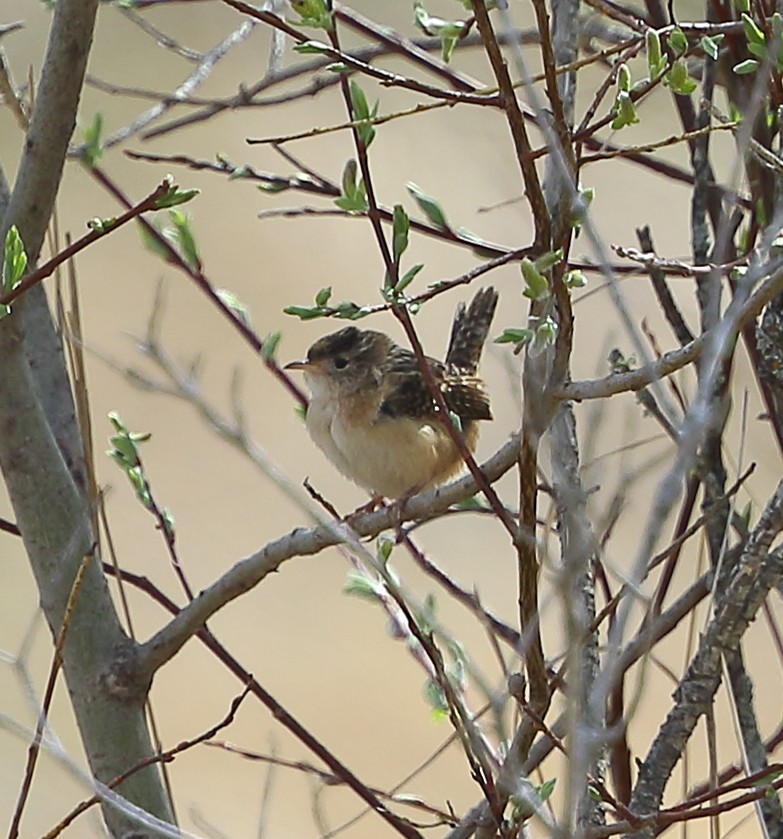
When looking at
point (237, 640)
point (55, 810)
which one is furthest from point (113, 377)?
point (55, 810)

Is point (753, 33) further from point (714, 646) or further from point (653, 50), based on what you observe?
point (714, 646)

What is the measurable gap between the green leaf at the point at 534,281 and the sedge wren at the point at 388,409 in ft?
6.07

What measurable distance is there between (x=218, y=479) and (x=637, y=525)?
2.49 metres

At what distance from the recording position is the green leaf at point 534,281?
4.48ft

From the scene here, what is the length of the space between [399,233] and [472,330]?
237cm

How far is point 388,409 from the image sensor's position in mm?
3516

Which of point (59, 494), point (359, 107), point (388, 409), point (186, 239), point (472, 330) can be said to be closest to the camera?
point (359, 107)

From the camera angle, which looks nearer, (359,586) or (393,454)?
(359,586)

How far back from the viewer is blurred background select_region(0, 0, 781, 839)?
5.66 metres

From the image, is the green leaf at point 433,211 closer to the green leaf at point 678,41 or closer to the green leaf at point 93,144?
the green leaf at point 678,41

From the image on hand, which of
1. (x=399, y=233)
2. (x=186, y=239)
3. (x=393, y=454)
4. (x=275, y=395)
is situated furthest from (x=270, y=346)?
(x=275, y=395)

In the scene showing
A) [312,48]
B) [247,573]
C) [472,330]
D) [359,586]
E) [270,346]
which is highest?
[472,330]

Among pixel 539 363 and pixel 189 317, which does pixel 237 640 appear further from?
pixel 539 363

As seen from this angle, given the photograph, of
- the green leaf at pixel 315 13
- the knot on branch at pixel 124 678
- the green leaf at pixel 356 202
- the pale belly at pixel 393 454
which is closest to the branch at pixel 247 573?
the knot on branch at pixel 124 678
